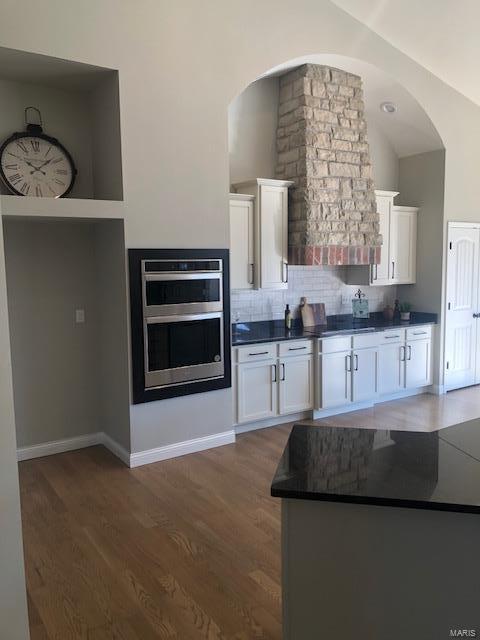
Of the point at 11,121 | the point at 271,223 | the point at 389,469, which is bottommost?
the point at 389,469

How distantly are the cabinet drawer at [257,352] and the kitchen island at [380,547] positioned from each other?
2.96m

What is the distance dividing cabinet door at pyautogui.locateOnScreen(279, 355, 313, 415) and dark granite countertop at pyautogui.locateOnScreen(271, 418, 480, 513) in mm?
2913

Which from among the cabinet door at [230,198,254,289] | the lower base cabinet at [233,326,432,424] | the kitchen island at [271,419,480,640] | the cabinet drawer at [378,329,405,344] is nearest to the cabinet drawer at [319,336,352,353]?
the lower base cabinet at [233,326,432,424]

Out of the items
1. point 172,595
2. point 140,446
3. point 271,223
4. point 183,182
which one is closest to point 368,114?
point 271,223

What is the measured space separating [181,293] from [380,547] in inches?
117

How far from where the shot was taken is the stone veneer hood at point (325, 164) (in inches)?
203

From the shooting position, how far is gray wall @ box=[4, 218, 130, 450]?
4211 mm

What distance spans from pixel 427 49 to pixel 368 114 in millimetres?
1005

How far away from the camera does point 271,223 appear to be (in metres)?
5.11

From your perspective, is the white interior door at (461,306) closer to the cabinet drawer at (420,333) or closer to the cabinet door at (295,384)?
the cabinet drawer at (420,333)

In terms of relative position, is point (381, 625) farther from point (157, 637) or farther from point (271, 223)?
point (271, 223)

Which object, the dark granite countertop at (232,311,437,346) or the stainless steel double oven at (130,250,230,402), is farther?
the dark granite countertop at (232,311,437,346)

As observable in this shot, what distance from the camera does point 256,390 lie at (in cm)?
489

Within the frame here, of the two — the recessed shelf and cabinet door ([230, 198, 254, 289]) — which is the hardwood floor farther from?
the recessed shelf
